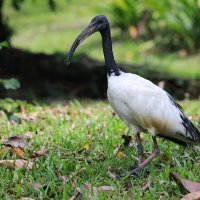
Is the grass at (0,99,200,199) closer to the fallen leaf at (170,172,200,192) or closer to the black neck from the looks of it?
the fallen leaf at (170,172,200,192)

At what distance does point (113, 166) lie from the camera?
4.70 m

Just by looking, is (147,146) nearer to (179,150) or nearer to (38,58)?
(179,150)

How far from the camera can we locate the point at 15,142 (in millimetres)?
5207

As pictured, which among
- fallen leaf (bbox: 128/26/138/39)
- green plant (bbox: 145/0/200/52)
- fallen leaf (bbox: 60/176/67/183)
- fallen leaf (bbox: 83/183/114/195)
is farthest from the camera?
fallen leaf (bbox: 128/26/138/39)

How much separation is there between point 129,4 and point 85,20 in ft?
12.3

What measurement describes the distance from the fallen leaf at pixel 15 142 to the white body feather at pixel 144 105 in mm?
1076

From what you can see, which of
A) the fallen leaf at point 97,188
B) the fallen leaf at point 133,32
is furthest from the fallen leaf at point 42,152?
the fallen leaf at point 133,32

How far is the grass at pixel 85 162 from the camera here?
4.05m

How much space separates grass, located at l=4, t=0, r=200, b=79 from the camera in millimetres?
12727

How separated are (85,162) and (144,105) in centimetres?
69

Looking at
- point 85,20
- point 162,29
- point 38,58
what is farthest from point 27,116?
point 85,20

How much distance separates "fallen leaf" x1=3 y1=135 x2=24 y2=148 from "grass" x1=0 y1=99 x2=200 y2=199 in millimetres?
86

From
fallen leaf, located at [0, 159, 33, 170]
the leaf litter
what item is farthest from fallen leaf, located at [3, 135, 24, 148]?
the leaf litter

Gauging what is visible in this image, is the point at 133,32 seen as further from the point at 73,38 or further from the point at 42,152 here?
the point at 42,152
